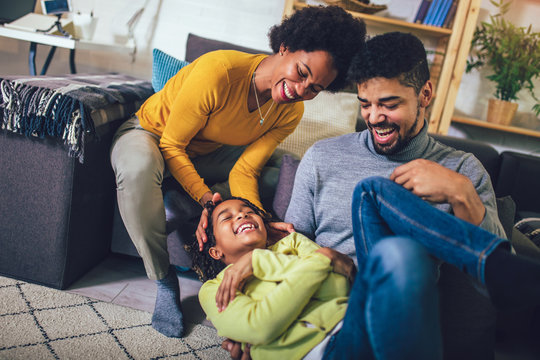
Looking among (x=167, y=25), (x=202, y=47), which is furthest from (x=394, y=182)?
(x=167, y=25)

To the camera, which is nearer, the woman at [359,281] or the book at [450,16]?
the woman at [359,281]

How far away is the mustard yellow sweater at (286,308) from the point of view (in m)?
0.94

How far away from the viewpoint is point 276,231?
4.30 ft

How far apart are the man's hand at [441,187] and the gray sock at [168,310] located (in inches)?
33.4

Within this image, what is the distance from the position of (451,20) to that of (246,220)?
226 centimetres

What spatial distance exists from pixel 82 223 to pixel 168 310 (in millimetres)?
496

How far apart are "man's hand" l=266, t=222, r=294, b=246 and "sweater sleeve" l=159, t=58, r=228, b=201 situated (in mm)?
301

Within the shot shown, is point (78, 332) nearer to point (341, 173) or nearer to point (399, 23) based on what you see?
point (341, 173)

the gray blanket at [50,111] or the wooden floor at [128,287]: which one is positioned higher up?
the gray blanket at [50,111]

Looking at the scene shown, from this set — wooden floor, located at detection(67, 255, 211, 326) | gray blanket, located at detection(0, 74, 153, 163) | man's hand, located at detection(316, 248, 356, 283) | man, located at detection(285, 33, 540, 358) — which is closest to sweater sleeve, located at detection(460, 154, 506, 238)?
man, located at detection(285, 33, 540, 358)

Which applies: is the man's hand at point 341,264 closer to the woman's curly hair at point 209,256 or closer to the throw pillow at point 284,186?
the woman's curly hair at point 209,256

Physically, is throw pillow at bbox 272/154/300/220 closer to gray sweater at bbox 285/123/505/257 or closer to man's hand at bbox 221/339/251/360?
gray sweater at bbox 285/123/505/257

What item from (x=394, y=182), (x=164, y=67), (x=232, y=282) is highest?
(x=164, y=67)

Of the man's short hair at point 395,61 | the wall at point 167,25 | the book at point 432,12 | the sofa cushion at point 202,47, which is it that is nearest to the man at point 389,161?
the man's short hair at point 395,61
